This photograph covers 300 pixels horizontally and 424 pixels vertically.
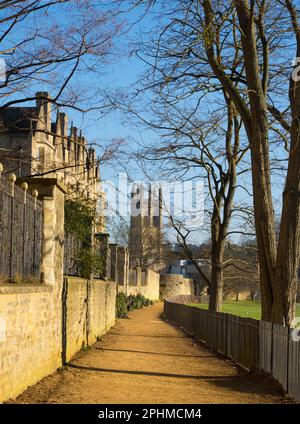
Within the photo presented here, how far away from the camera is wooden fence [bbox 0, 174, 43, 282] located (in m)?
10.1

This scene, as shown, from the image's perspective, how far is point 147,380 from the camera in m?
12.5

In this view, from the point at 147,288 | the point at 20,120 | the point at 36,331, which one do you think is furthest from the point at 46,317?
the point at 147,288

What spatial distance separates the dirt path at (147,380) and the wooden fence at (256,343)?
320mm

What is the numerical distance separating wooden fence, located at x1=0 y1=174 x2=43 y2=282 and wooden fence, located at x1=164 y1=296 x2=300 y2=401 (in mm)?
4162

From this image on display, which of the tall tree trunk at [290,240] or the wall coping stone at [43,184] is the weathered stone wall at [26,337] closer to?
the wall coping stone at [43,184]

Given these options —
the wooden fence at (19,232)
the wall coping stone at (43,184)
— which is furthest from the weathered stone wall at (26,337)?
the wall coping stone at (43,184)

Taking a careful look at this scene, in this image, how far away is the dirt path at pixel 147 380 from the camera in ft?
33.7

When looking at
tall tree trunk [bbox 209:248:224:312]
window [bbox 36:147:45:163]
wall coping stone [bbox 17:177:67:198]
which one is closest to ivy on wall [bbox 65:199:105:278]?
window [bbox 36:147:45:163]

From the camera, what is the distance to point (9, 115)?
31.9m

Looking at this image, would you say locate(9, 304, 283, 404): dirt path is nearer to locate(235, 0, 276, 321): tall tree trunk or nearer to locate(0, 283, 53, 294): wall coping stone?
locate(0, 283, 53, 294): wall coping stone

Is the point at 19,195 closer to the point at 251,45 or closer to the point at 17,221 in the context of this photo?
the point at 17,221

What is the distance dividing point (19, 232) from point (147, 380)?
3579 millimetres
